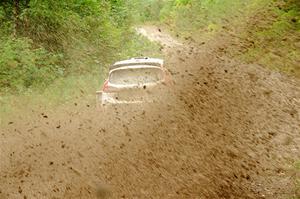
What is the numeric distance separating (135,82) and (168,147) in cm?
207

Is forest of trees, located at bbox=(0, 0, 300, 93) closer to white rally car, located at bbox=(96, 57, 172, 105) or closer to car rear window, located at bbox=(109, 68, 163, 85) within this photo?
white rally car, located at bbox=(96, 57, 172, 105)

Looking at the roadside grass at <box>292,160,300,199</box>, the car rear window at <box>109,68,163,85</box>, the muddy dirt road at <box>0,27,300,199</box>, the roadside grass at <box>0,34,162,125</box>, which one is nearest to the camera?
the roadside grass at <box>292,160,300,199</box>

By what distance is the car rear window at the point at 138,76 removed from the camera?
1098 cm

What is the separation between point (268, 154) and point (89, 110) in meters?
6.30

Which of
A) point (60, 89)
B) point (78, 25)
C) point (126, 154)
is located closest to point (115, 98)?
point (126, 154)

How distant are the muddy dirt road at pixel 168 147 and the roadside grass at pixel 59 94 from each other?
590 mm

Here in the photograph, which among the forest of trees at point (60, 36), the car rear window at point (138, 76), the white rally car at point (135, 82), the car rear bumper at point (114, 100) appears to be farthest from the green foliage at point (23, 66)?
the car rear window at point (138, 76)

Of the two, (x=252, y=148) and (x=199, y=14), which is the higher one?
(x=252, y=148)

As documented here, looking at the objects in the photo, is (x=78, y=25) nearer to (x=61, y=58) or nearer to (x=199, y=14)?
(x=61, y=58)

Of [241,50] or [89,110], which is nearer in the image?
[89,110]

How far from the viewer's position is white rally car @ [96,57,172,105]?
35.4 ft

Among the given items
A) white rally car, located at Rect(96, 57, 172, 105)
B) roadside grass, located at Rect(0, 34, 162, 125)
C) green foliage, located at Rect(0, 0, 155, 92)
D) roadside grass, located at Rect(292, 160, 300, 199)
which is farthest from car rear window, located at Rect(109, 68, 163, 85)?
green foliage, located at Rect(0, 0, 155, 92)

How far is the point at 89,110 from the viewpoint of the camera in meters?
13.9

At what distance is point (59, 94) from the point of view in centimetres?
1605
